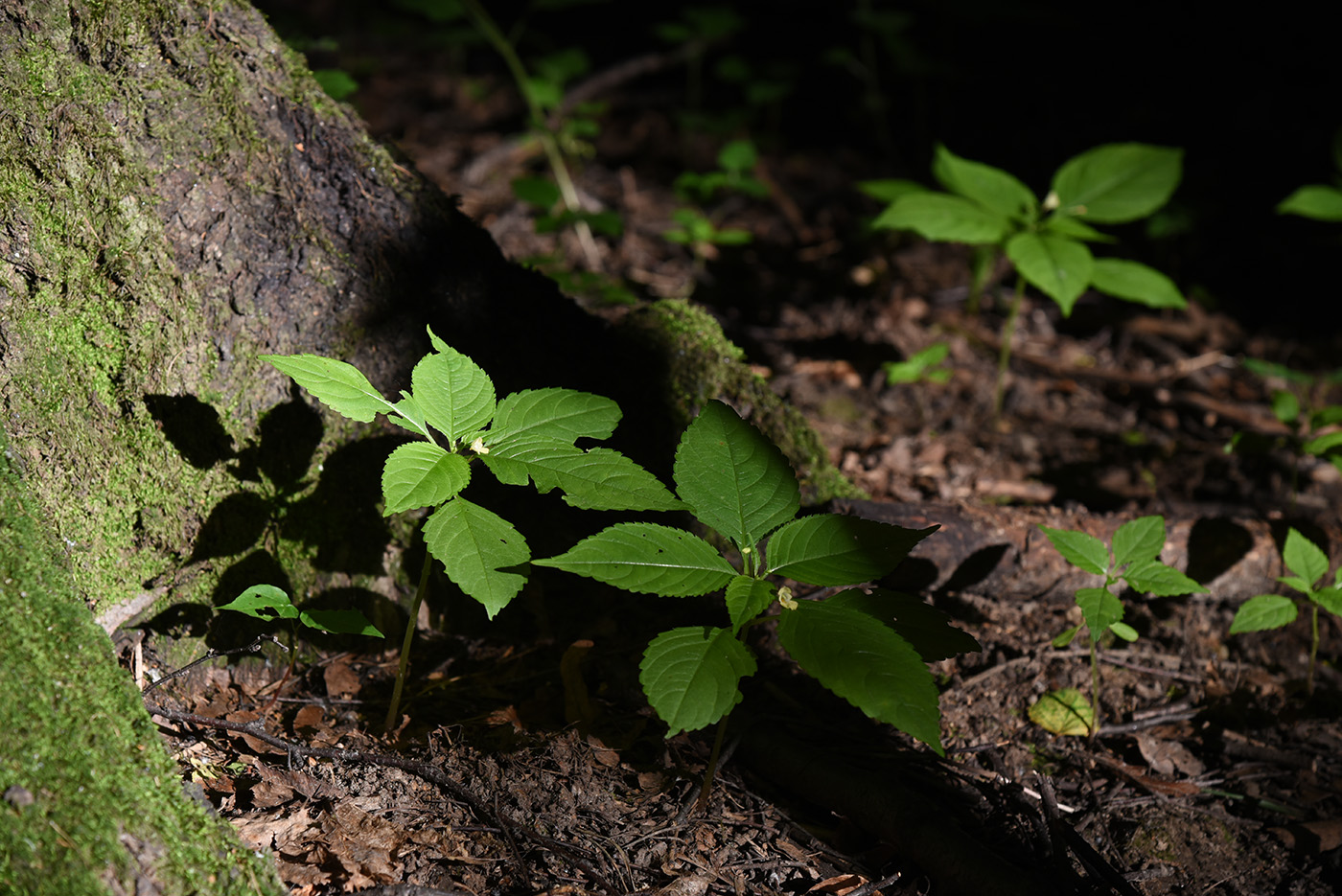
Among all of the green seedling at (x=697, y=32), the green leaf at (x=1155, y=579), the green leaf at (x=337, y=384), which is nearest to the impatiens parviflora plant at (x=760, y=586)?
the green leaf at (x=337, y=384)

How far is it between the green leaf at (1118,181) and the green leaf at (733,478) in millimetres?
2018

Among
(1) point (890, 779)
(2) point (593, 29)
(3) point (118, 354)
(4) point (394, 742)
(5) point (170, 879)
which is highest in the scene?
(2) point (593, 29)

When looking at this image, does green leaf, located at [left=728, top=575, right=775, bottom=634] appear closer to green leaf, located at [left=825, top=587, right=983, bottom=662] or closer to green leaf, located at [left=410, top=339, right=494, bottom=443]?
green leaf, located at [left=825, top=587, right=983, bottom=662]

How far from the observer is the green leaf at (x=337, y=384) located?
1.56 metres

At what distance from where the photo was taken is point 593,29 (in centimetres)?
697

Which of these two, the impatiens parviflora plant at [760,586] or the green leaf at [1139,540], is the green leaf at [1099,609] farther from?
the impatiens parviflora plant at [760,586]

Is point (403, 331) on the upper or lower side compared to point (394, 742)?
upper

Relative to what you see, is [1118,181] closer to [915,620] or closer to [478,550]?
[915,620]

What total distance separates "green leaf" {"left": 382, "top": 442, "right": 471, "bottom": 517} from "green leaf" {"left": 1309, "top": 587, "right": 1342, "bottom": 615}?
2200 mm

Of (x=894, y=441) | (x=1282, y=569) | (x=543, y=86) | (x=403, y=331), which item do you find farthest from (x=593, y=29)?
(x=1282, y=569)

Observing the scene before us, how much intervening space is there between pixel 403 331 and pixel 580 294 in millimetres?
1583

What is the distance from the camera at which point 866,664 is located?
1.43 metres

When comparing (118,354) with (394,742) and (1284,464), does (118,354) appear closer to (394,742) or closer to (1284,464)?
(394,742)

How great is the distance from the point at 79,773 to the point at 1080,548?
83.8 inches
